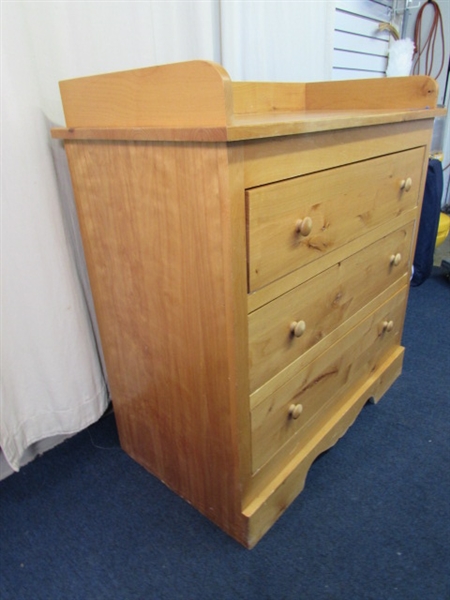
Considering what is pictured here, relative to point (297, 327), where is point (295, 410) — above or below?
below

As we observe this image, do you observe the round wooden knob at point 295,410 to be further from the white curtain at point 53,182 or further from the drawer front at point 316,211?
the white curtain at point 53,182

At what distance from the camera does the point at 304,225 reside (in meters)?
0.79

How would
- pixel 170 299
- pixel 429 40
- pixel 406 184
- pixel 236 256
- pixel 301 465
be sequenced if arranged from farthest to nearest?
pixel 429 40 → pixel 406 184 → pixel 301 465 → pixel 170 299 → pixel 236 256

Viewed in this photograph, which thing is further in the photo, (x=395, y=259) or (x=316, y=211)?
(x=395, y=259)

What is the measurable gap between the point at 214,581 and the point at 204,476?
0.21 meters

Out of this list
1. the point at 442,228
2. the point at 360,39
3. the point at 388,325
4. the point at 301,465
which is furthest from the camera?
the point at 442,228

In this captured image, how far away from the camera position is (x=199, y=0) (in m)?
1.14

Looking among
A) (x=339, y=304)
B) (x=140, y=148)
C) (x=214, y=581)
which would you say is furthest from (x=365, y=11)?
(x=214, y=581)

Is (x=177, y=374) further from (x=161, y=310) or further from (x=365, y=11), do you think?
(x=365, y=11)

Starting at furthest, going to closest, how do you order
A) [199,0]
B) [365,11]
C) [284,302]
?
[365,11], [199,0], [284,302]

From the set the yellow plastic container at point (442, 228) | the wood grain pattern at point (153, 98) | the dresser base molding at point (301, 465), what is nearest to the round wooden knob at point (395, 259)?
the dresser base molding at point (301, 465)

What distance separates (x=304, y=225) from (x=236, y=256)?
177mm

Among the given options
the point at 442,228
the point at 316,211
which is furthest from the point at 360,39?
the point at 316,211

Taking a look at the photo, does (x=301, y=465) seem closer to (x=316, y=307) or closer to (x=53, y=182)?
(x=316, y=307)
